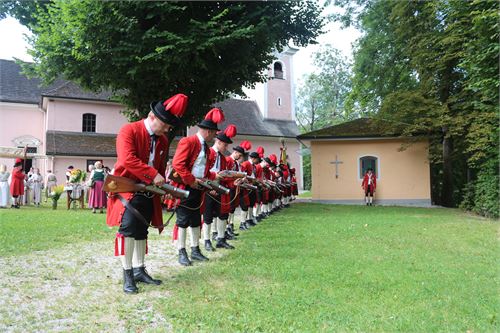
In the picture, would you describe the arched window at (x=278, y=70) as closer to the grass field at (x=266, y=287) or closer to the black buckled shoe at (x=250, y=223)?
the black buckled shoe at (x=250, y=223)

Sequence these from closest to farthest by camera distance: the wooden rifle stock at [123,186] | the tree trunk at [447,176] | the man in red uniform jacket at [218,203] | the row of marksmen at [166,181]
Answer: the wooden rifle stock at [123,186] < the row of marksmen at [166,181] < the man in red uniform jacket at [218,203] < the tree trunk at [447,176]

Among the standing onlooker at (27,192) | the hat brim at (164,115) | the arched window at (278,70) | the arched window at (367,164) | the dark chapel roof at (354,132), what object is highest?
the arched window at (278,70)

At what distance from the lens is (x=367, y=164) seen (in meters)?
23.3

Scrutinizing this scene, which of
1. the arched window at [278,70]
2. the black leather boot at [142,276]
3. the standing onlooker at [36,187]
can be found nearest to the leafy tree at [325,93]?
the arched window at [278,70]

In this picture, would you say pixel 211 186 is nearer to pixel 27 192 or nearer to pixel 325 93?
pixel 27 192

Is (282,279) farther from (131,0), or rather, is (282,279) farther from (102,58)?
(102,58)

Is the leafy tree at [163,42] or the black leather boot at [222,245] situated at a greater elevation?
the leafy tree at [163,42]

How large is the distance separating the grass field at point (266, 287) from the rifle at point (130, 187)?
3.81ft

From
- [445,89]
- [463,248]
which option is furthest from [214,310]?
[445,89]

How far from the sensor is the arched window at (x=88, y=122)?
31.9 metres

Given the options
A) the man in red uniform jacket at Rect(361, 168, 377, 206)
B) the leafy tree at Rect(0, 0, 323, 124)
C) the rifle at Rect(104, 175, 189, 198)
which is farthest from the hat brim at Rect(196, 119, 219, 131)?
the man in red uniform jacket at Rect(361, 168, 377, 206)

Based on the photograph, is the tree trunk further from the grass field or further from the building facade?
the grass field

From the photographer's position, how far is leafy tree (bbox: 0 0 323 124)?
13.2m

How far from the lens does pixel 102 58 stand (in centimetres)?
1416
